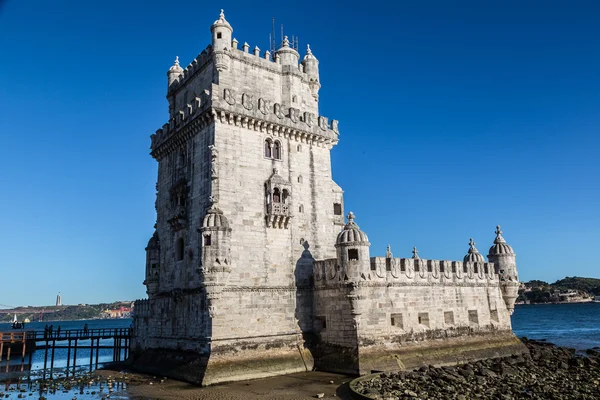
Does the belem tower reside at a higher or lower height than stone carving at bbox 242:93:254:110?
lower

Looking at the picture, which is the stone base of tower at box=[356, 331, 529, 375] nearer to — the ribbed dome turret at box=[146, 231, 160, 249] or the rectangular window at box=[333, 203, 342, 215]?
the rectangular window at box=[333, 203, 342, 215]

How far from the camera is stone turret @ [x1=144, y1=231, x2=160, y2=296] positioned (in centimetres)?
3406

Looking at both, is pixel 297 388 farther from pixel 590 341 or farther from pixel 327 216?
pixel 590 341

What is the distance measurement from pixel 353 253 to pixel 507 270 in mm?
16899

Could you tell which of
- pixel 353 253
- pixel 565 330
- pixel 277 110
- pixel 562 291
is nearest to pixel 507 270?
pixel 353 253

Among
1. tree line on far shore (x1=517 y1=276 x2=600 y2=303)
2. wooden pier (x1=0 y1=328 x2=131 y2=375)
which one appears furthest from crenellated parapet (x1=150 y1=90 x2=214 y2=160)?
tree line on far shore (x1=517 y1=276 x2=600 y2=303)

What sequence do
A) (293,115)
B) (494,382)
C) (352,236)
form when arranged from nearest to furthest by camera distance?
(494,382) → (352,236) → (293,115)

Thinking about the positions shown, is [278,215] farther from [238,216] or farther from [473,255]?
[473,255]

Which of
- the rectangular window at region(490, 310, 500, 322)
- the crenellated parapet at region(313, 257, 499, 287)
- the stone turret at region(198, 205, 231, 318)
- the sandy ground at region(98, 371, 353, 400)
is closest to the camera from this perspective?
the sandy ground at region(98, 371, 353, 400)

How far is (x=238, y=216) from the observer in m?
29.2

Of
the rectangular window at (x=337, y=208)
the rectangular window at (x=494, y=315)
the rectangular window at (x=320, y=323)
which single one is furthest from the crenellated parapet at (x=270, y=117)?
the rectangular window at (x=494, y=315)

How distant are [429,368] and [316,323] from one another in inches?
288

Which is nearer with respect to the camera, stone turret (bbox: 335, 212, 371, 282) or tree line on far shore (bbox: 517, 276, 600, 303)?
stone turret (bbox: 335, 212, 371, 282)

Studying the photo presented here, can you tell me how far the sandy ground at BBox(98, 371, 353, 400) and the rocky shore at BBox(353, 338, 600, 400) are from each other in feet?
6.25
